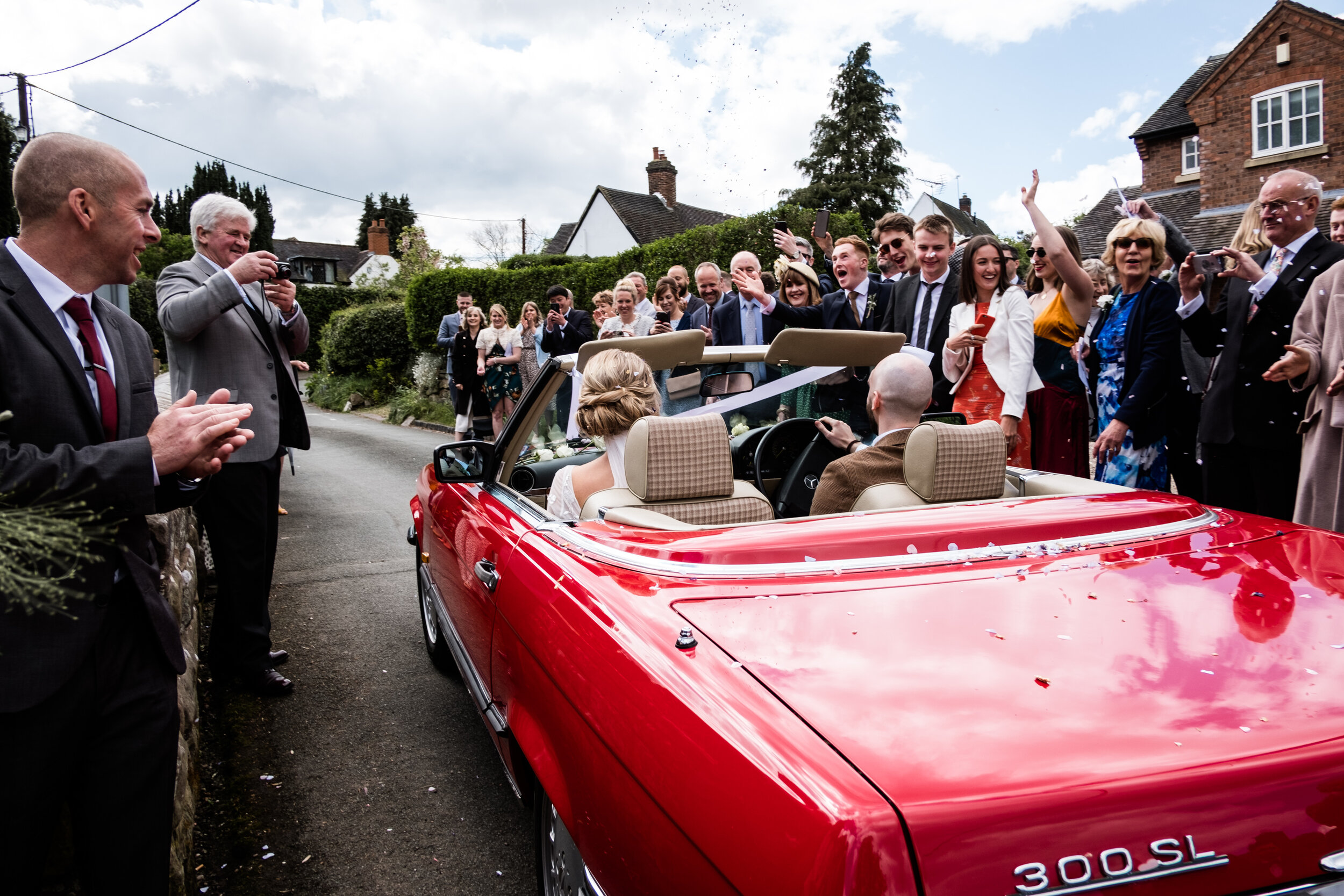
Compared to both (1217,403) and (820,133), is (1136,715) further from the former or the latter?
(820,133)

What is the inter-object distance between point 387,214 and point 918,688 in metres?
91.5

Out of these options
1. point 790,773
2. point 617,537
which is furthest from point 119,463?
point 790,773

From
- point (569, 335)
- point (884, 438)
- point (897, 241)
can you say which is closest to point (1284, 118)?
point (569, 335)

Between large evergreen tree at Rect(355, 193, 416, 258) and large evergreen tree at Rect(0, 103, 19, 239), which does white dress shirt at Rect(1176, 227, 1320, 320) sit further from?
large evergreen tree at Rect(355, 193, 416, 258)

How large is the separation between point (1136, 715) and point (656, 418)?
1391 mm

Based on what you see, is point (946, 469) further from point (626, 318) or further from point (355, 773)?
point (626, 318)

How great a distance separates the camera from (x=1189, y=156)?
26.9 meters

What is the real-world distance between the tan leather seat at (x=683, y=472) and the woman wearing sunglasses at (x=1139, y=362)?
2.96 meters

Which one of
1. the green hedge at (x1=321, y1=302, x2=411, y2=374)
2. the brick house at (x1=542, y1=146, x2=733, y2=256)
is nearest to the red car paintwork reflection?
the green hedge at (x1=321, y1=302, x2=411, y2=374)

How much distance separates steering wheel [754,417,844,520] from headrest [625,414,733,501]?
0.76m

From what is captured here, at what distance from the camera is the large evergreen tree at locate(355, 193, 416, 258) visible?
8394 cm

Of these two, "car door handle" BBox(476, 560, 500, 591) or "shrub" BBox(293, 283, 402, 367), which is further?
"shrub" BBox(293, 283, 402, 367)

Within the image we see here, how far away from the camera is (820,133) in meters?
41.0

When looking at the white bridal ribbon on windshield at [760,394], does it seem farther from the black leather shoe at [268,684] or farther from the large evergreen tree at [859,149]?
the large evergreen tree at [859,149]
